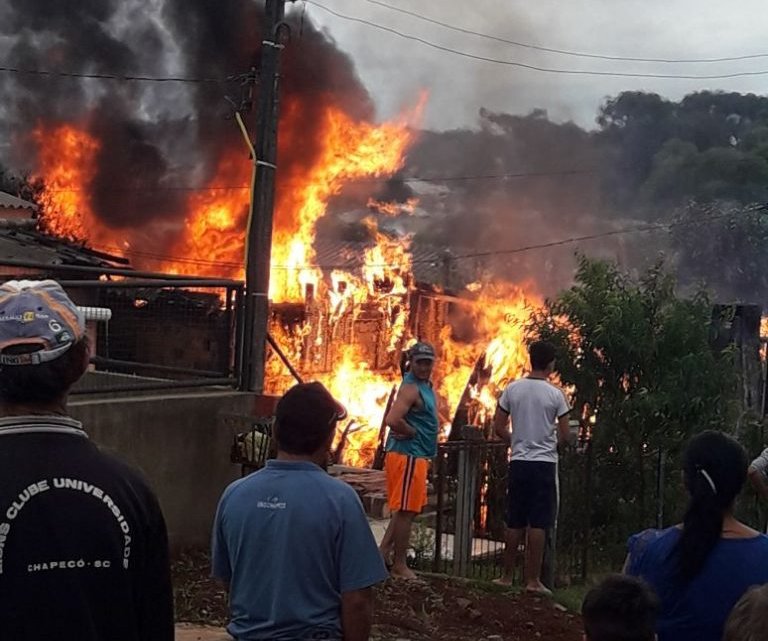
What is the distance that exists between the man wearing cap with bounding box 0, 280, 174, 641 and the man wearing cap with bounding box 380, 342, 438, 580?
179 inches

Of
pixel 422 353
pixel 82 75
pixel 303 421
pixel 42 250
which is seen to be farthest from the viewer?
pixel 82 75

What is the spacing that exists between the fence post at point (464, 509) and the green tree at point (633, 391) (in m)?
1.35

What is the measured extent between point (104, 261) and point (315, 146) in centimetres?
505

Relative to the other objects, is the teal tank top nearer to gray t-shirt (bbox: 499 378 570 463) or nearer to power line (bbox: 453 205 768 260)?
gray t-shirt (bbox: 499 378 570 463)

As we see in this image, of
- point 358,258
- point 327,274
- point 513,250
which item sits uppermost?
point 513,250

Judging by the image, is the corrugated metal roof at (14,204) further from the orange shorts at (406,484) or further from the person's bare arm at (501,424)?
the person's bare arm at (501,424)

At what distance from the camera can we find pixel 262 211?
850 centimetres

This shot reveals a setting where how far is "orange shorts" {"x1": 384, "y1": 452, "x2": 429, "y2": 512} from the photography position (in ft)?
22.3

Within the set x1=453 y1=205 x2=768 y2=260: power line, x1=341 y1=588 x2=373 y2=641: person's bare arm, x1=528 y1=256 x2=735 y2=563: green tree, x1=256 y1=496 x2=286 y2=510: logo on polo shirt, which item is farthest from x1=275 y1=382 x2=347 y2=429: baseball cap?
x1=453 y1=205 x2=768 y2=260: power line

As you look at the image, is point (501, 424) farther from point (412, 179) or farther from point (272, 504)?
point (412, 179)

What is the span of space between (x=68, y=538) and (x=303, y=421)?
115 cm

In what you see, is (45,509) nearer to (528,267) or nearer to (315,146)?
(315,146)

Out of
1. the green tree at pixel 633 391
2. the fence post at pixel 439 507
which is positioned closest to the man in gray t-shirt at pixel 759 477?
the fence post at pixel 439 507

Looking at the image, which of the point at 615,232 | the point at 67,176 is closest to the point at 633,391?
the point at 67,176
